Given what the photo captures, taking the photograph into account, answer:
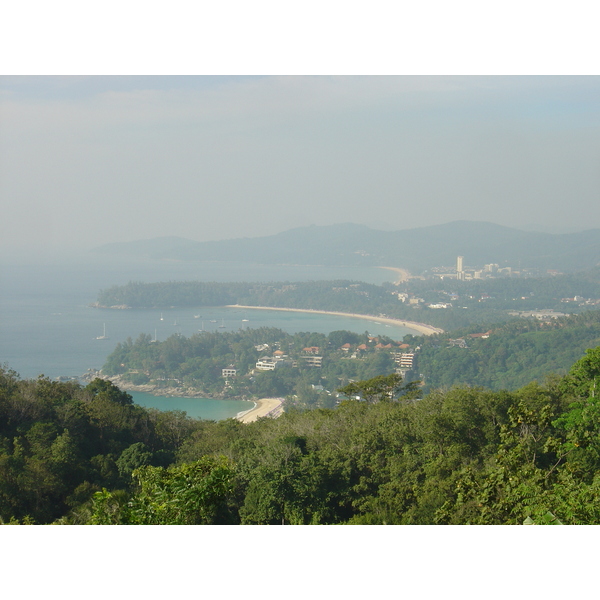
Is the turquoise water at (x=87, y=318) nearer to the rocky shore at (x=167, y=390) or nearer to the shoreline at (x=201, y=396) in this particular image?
the rocky shore at (x=167, y=390)

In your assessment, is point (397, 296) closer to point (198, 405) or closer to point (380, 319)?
point (380, 319)

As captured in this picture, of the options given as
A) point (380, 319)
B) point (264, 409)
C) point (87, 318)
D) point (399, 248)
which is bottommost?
point (264, 409)

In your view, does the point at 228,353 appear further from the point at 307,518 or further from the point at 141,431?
the point at 307,518

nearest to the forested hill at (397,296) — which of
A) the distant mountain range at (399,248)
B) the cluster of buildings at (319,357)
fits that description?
the distant mountain range at (399,248)

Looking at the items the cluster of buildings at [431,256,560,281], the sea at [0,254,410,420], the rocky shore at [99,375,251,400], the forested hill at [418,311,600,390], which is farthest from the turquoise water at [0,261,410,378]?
the cluster of buildings at [431,256,560,281]

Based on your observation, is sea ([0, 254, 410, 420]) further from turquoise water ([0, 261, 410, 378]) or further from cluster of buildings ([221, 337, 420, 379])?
cluster of buildings ([221, 337, 420, 379])

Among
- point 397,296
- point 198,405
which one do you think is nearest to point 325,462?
point 198,405
